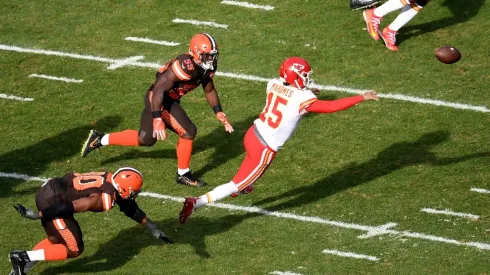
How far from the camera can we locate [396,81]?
14.3 m

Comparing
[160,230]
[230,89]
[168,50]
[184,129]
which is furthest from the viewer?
[168,50]

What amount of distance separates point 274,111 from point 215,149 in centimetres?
220

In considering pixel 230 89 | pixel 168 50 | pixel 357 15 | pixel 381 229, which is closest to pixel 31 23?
pixel 168 50

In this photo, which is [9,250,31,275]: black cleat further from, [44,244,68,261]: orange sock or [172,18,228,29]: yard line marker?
[172,18,228,29]: yard line marker

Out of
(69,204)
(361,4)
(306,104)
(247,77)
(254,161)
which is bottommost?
(247,77)

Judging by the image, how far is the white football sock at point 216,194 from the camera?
36.3 feet

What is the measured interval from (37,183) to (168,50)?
3.61 meters

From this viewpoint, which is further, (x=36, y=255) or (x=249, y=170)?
(x=249, y=170)

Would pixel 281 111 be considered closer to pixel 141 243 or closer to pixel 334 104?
pixel 334 104

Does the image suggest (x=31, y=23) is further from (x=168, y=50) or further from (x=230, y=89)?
(x=230, y=89)

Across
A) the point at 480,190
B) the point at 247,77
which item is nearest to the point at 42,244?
the point at 480,190

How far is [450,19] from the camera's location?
1569 cm

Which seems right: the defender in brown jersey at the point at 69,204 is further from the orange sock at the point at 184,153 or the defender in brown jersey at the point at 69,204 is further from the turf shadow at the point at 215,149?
the turf shadow at the point at 215,149

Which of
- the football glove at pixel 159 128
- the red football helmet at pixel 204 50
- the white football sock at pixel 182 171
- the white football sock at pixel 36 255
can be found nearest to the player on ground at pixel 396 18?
the red football helmet at pixel 204 50
